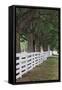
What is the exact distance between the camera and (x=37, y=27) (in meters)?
2.35

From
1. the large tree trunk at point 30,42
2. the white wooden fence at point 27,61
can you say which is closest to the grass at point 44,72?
the white wooden fence at point 27,61

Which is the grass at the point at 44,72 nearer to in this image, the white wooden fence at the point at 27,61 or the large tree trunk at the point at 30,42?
the white wooden fence at the point at 27,61

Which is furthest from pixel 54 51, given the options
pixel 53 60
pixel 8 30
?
pixel 8 30

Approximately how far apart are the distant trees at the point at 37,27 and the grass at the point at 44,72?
0.12m

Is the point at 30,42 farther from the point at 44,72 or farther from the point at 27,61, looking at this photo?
the point at 44,72

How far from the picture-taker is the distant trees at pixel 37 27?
2283 millimetres

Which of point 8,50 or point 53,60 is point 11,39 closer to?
point 8,50

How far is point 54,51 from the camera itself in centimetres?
242

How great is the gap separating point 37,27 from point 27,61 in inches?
11.4

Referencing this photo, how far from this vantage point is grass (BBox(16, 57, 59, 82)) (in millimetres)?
2321

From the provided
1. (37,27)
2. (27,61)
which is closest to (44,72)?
(27,61)

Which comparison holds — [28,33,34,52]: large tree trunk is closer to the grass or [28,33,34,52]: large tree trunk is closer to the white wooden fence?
the white wooden fence

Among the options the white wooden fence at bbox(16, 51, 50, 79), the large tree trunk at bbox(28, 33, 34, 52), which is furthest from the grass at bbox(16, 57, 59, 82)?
the large tree trunk at bbox(28, 33, 34, 52)
